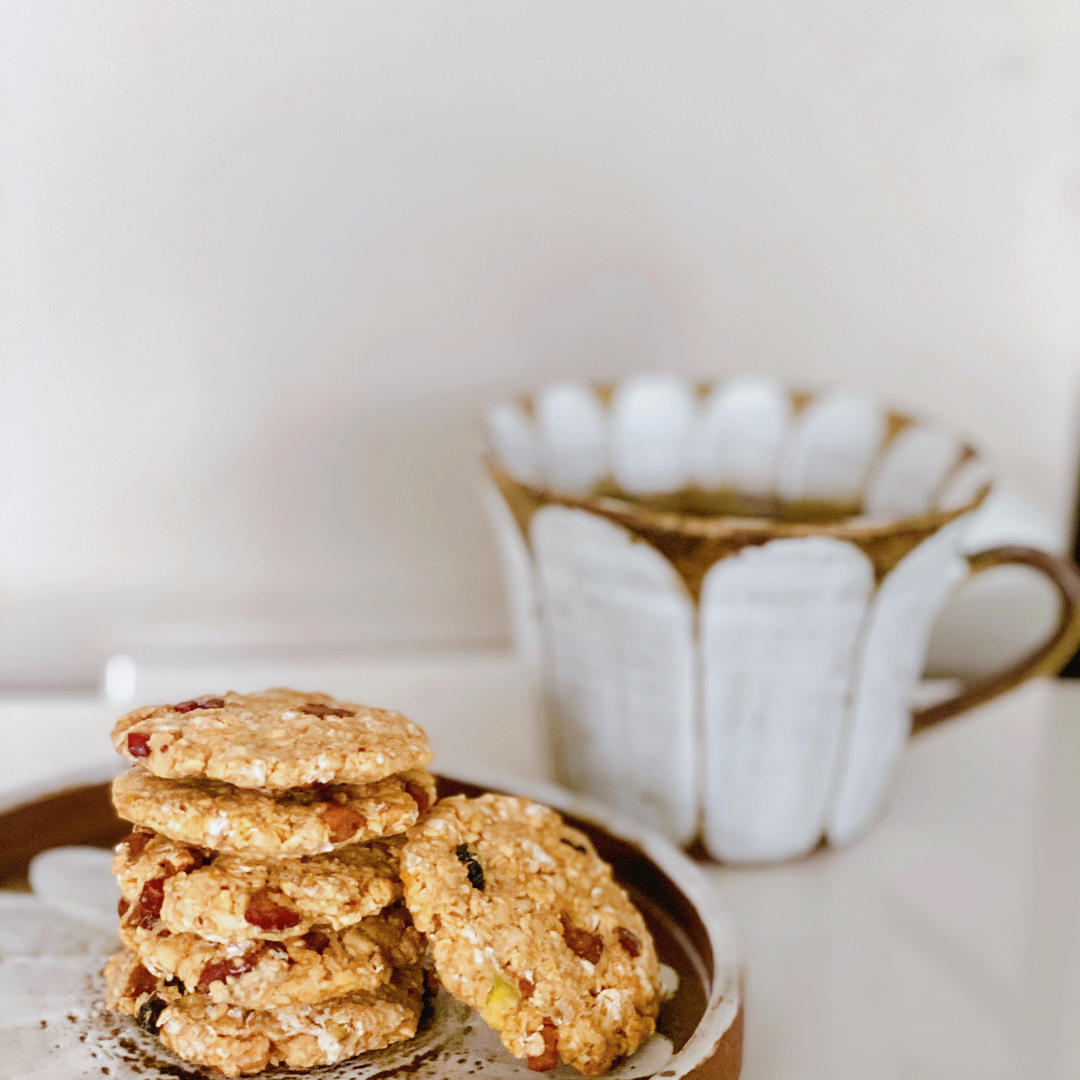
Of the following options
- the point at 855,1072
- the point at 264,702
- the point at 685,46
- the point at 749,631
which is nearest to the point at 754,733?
the point at 749,631

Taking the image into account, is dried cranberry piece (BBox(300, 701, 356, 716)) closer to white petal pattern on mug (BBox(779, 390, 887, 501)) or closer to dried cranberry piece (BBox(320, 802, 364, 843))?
dried cranberry piece (BBox(320, 802, 364, 843))

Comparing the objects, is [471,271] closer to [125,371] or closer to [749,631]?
[125,371]

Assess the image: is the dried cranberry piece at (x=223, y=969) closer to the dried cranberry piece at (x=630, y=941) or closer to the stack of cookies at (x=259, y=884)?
the stack of cookies at (x=259, y=884)

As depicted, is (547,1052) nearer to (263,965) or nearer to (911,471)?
(263,965)

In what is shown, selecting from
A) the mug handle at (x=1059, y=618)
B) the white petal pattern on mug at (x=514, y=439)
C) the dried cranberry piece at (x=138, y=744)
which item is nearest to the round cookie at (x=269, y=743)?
the dried cranberry piece at (x=138, y=744)

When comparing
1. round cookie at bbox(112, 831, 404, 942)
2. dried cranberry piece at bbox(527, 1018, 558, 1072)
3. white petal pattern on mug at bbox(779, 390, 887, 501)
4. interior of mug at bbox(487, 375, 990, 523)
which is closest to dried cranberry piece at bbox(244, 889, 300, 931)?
round cookie at bbox(112, 831, 404, 942)

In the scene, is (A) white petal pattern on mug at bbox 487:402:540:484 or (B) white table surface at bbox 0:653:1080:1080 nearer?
(B) white table surface at bbox 0:653:1080:1080
